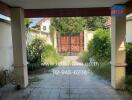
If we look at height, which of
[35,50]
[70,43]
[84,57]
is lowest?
[84,57]

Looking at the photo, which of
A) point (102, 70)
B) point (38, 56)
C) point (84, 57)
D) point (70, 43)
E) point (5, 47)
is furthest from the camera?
point (70, 43)

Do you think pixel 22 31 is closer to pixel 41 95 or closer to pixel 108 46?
pixel 41 95

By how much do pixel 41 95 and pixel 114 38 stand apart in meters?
2.92

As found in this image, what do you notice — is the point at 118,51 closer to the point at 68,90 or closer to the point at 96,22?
the point at 68,90

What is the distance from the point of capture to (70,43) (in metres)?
16.4

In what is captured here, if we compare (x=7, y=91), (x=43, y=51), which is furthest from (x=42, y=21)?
(x=7, y=91)

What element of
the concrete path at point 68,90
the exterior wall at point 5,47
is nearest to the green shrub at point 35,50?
the exterior wall at point 5,47

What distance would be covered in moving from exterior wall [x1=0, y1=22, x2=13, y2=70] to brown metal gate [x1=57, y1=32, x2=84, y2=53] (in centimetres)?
758

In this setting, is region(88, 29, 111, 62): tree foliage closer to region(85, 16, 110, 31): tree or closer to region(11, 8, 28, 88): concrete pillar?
region(11, 8, 28, 88): concrete pillar

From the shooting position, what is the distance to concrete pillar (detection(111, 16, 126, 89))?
6742mm

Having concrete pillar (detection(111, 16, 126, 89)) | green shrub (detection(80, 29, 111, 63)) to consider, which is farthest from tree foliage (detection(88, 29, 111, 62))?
concrete pillar (detection(111, 16, 126, 89))

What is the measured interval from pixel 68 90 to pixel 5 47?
314cm

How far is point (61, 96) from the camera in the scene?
631cm

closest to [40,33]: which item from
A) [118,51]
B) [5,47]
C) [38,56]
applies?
[38,56]
